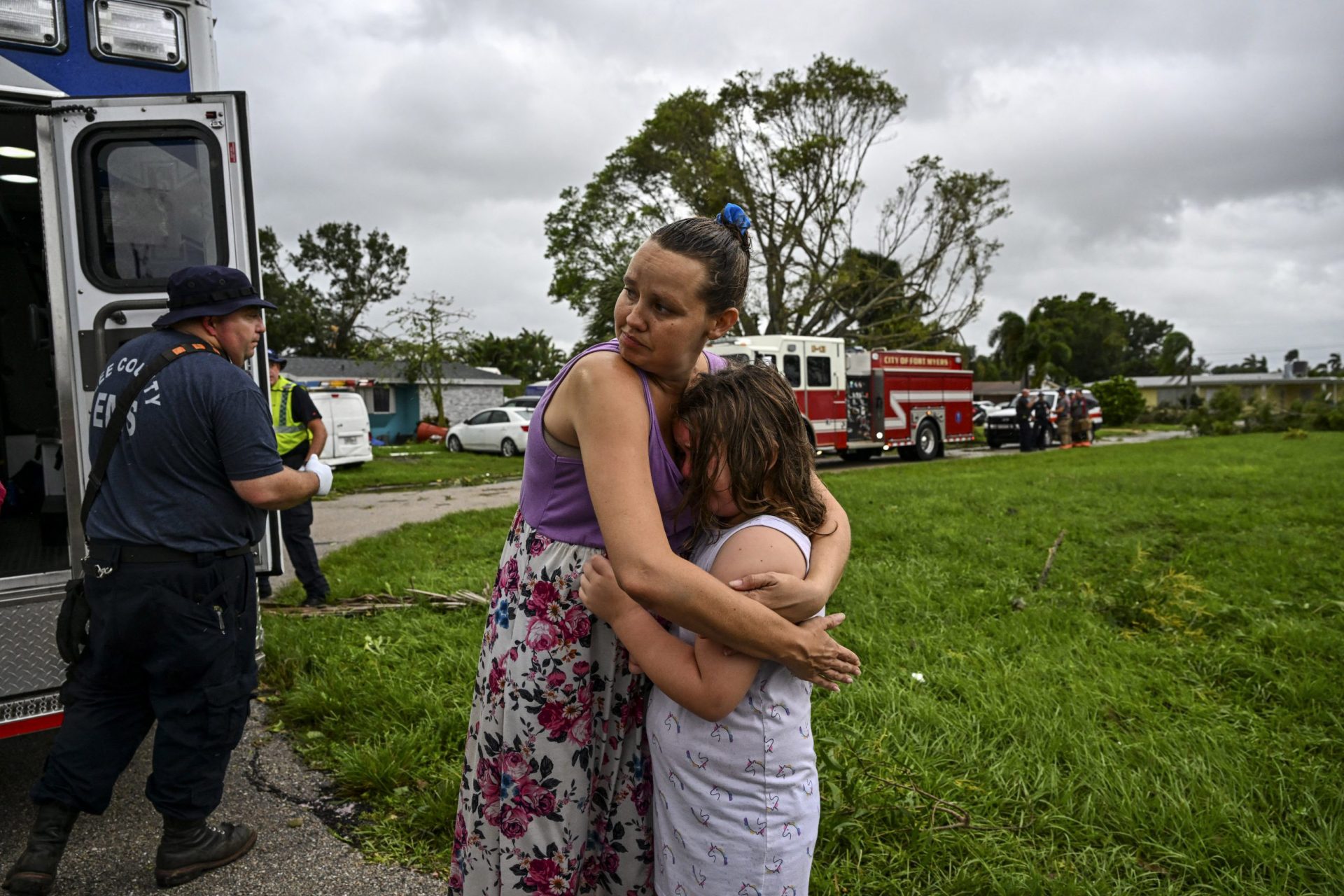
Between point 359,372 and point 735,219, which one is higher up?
point 359,372

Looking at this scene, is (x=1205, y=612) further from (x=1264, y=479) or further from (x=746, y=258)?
(x=1264, y=479)

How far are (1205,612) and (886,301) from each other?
2432cm

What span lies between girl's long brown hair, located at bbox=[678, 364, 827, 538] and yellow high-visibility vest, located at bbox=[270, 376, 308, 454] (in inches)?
206

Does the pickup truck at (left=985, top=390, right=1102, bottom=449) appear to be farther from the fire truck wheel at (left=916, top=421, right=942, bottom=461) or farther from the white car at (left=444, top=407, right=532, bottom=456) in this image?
the white car at (left=444, top=407, right=532, bottom=456)

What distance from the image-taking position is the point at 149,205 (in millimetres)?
3490

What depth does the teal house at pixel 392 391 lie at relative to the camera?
1485 inches

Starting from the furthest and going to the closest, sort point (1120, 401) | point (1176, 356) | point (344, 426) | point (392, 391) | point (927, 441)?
point (1176, 356)
point (1120, 401)
point (392, 391)
point (927, 441)
point (344, 426)

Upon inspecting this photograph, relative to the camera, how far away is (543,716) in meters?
1.77

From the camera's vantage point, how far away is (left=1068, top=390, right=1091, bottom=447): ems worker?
1013 inches

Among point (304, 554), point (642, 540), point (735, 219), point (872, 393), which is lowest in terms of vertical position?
point (304, 554)

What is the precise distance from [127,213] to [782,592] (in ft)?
10.7

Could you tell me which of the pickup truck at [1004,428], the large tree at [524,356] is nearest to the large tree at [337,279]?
the large tree at [524,356]

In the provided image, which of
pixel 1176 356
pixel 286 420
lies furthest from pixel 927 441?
pixel 1176 356

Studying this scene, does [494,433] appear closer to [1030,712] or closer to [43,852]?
[1030,712]
